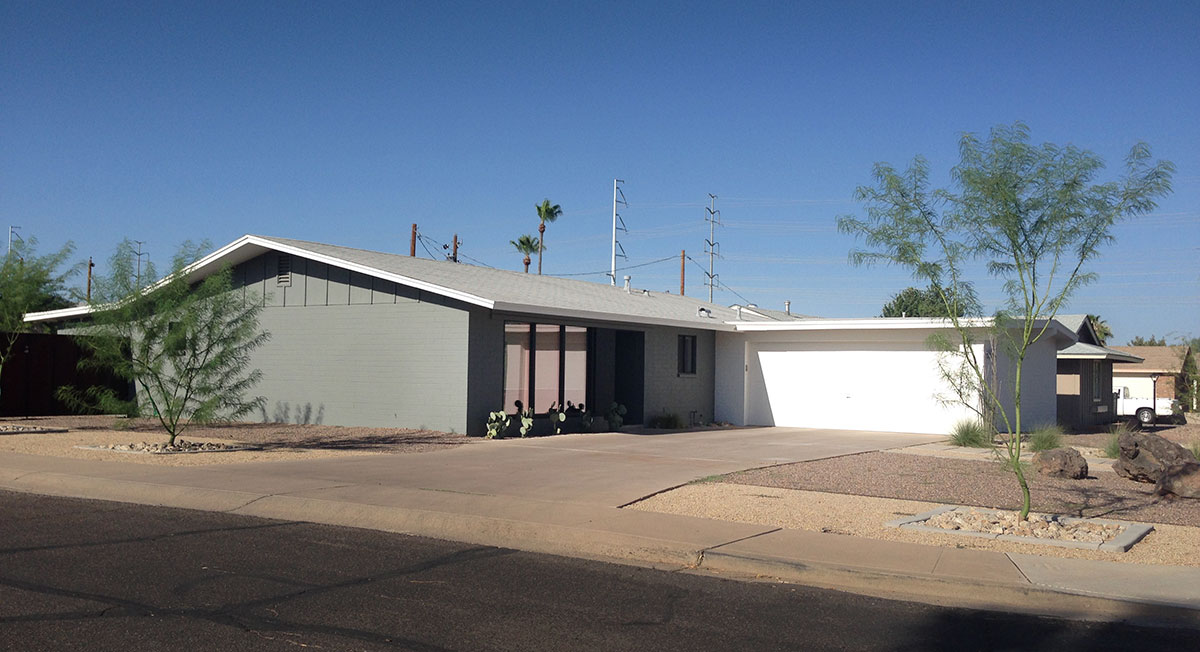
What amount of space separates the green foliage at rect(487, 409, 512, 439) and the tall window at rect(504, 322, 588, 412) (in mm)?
1218

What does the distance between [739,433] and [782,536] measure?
14.3m

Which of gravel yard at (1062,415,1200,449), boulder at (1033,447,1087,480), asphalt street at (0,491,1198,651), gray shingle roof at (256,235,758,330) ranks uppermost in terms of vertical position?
gray shingle roof at (256,235,758,330)

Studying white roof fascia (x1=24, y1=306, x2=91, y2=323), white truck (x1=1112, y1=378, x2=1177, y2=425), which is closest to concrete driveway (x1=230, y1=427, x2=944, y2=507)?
white roof fascia (x1=24, y1=306, x2=91, y2=323)

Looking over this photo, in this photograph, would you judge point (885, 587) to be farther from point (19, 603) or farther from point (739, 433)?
point (739, 433)

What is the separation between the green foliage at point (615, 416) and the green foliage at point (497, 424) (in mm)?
3714

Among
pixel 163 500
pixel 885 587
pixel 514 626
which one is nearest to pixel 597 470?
pixel 163 500

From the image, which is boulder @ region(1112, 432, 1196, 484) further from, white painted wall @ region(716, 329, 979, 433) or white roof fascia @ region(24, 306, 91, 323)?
white roof fascia @ region(24, 306, 91, 323)

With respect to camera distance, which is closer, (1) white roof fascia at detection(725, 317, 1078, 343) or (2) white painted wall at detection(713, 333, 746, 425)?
(1) white roof fascia at detection(725, 317, 1078, 343)

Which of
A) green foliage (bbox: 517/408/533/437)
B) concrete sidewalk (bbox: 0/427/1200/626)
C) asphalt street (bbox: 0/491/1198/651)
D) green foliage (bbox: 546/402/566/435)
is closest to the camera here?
asphalt street (bbox: 0/491/1198/651)

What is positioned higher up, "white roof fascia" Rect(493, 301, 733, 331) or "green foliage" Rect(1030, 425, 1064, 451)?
"white roof fascia" Rect(493, 301, 733, 331)

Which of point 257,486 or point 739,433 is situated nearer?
point 257,486

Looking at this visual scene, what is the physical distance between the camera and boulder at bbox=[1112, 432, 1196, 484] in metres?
13.8

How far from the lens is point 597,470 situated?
50.9ft

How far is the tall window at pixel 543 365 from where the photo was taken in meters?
22.7
